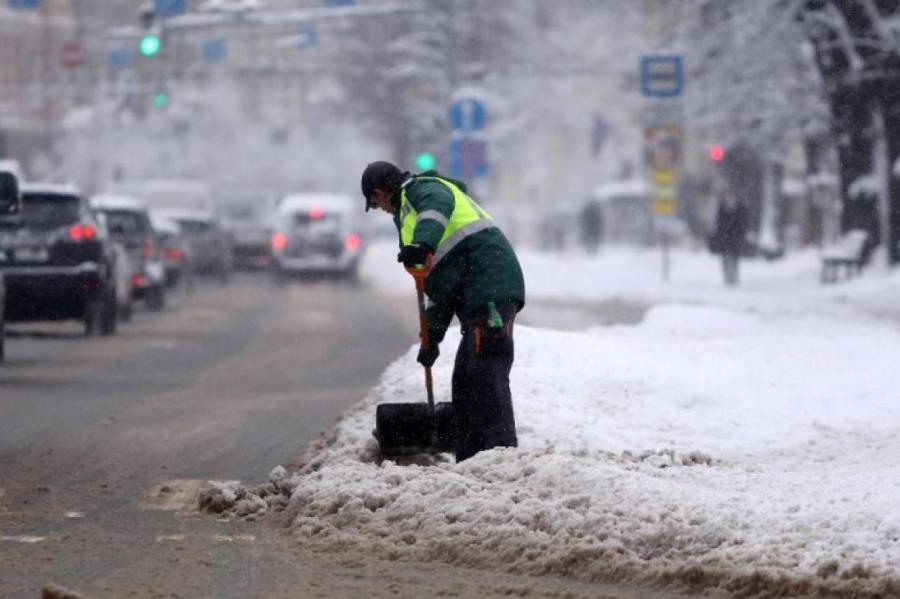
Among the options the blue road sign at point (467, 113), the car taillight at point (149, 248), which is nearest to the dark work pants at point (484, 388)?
the car taillight at point (149, 248)

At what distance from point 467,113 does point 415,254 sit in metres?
32.5

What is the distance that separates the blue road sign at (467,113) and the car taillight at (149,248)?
10263 millimetres

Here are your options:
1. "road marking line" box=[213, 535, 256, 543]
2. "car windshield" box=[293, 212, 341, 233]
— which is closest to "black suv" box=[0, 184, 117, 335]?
"road marking line" box=[213, 535, 256, 543]

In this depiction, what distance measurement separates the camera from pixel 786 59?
44.6 meters

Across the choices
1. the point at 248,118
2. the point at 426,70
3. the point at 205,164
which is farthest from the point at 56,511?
the point at 248,118

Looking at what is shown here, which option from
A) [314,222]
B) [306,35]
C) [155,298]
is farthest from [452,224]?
[306,35]

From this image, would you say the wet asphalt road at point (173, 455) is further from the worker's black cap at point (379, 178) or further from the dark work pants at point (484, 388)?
the worker's black cap at point (379, 178)

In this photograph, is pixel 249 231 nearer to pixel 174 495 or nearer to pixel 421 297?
pixel 421 297

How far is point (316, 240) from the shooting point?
1966 inches

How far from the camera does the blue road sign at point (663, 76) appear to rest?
36031mm

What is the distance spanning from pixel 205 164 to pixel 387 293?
60815 mm

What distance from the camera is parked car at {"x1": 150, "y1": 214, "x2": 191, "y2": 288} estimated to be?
130 feet

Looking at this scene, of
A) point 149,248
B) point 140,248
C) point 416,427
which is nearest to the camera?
point 416,427

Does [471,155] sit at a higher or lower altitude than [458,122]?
lower
